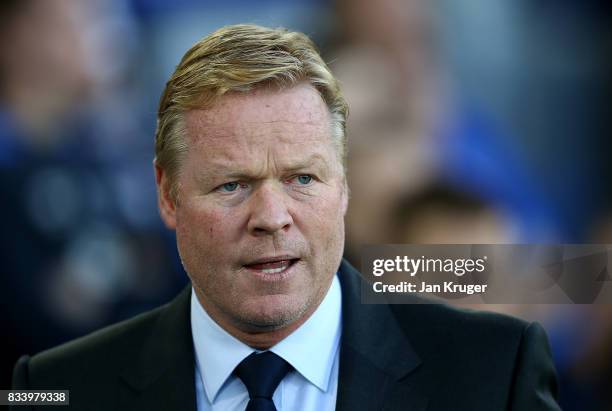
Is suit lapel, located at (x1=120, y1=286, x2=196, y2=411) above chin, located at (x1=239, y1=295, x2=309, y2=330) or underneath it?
underneath

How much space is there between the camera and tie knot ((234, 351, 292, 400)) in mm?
1944

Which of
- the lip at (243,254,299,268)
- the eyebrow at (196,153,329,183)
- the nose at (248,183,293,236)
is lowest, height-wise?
the lip at (243,254,299,268)

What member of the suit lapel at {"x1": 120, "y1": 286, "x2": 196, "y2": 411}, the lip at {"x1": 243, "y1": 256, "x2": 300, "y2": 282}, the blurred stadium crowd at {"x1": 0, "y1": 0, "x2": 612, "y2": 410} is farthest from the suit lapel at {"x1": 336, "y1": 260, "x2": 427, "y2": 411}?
the blurred stadium crowd at {"x1": 0, "y1": 0, "x2": 612, "y2": 410}

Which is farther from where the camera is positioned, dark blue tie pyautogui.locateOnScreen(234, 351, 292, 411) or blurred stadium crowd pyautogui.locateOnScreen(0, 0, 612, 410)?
blurred stadium crowd pyautogui.locateOnScreen(0, 0, 612, 410)

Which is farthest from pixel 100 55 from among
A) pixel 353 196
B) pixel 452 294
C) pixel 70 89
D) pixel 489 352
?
pixel 489 352

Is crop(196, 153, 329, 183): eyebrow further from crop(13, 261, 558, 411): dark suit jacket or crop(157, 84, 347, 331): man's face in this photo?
crop(13, 261, 558, 411): dark suit jacket

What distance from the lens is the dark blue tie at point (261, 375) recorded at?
1924 mm

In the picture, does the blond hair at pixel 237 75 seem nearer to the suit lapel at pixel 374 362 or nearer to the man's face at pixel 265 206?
the man's face at pixel 265 206

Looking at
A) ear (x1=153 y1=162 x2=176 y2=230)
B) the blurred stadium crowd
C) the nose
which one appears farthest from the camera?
the blurred stadium crowd

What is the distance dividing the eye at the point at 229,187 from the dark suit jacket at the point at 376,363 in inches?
15.2

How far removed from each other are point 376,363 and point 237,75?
26.9 inches

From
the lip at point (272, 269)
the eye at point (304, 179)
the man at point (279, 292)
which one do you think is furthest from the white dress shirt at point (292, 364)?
the eye at point (304, 179)

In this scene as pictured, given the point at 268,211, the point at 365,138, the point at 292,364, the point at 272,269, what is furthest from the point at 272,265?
the point at 365,138

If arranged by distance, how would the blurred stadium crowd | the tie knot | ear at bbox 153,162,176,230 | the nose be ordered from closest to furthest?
1. the nose
2. the tie knot
3. ear at bbox 153,162,176,230
4. the blurred stadium crowd
